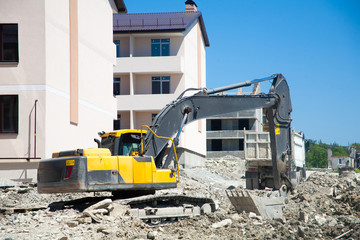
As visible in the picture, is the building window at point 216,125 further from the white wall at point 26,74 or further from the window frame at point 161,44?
the white wall at point 26,74

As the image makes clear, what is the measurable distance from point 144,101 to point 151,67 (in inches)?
107

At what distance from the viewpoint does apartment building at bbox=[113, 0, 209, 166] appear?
43031 millimetres

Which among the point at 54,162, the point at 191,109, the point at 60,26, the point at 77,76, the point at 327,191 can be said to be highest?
the point at 60,26

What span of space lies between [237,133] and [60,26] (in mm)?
43064

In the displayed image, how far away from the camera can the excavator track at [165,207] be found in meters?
15.1

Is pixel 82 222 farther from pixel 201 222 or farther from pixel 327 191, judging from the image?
pixel 327 191

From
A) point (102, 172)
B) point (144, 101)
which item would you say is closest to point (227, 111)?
point (102, 172)

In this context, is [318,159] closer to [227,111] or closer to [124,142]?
[227,111]

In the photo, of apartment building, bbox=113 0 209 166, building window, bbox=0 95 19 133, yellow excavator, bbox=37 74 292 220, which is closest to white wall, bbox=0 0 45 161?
building window, bbox=0 95 19 133

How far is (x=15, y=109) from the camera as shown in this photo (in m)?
23.0

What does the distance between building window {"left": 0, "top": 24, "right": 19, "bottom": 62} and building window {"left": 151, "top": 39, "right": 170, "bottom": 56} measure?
21.9m

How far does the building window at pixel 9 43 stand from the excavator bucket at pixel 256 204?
37.8 ft

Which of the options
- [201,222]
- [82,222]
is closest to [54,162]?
[82,222]

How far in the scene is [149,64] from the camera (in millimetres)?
43281
